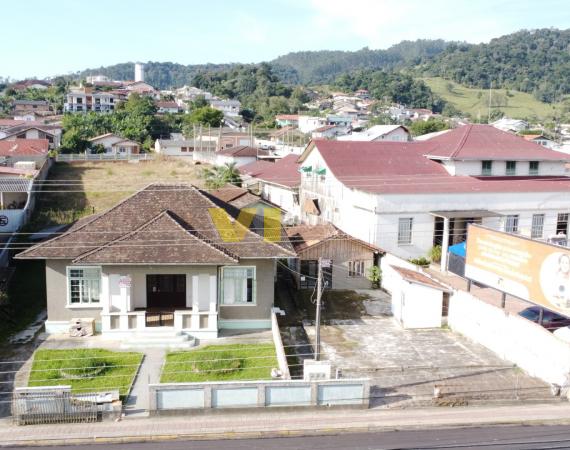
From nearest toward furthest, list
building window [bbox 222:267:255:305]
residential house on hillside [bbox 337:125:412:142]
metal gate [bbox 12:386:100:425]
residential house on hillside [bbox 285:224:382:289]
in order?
metal gate [bbox 12:386:100:425] < building window [bbox 222:267:255:305] < residential house on hillside [bbox 285:224:382:289] < residential house on hillside [bbox 337:125:412:142]

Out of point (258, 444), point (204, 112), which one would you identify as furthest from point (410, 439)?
point (204, 112)

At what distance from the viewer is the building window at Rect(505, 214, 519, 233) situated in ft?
108

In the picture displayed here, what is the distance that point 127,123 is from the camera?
88.8 m

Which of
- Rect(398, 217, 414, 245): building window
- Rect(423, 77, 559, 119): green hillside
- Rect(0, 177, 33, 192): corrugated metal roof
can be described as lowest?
Rect(398, 217, 414, 245): building window

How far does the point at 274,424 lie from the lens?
50.6ft

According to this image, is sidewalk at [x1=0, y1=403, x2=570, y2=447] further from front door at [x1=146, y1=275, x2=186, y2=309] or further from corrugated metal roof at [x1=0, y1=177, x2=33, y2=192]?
corrugated metal roof at [x1=0, y1=177, x2=33, y2=192]

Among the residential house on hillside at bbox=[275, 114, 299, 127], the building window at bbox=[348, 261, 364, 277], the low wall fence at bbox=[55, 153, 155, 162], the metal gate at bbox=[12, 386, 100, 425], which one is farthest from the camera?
the residential house on hillside at bbox=[275, 114, 299, 127]

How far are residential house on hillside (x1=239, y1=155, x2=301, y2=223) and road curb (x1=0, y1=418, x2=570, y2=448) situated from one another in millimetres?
23482

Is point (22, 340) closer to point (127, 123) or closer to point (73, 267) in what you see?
point (73, 267)

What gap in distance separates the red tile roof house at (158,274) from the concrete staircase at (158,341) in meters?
0.10

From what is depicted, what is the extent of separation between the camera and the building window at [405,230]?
102 feet

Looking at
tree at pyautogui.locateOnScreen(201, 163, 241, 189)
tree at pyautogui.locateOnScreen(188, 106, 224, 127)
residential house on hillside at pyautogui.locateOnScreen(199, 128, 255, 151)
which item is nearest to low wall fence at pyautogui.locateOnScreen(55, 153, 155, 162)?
residential house on hillside at pyautogui.locateOnScreen(199, 128, 255, 151)

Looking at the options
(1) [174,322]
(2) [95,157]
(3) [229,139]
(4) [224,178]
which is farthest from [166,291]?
(3) [229,139]

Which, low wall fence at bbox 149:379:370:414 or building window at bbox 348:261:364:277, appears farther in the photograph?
building window at bbox 348:261:364:277
